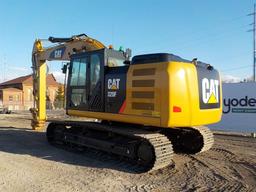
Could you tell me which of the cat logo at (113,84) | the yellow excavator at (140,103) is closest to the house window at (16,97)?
the yellow excavator at (140,103)

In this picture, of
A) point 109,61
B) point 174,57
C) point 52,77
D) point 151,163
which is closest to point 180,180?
point 151,163

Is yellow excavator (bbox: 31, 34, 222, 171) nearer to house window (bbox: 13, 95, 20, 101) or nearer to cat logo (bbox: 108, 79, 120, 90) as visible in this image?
cat logo (bbox: 108, 79, 120, 90)

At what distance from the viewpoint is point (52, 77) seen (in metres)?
90.7

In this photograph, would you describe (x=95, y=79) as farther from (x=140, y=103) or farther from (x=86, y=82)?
(x=140, y=103)

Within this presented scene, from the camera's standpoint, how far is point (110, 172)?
8125 mm

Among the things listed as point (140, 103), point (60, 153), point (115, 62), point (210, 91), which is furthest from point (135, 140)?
point (60, 153)

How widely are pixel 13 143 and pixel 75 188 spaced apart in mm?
5904

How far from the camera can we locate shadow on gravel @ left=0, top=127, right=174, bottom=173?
8.85 metres

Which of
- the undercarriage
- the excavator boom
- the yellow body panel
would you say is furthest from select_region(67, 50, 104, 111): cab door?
the excavator boom

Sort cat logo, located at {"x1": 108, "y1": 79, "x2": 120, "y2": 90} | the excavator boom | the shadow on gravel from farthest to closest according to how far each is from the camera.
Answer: the excavator boom < cat logo, located at {"x1": 108, "y1": 79, "x2": 120, "y2": 90} < the shadow on gravel

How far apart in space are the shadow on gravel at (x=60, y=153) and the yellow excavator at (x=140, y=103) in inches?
10.0

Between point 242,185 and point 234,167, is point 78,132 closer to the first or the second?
point 234,167

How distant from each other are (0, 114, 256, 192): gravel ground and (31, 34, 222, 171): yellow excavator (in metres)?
0.42

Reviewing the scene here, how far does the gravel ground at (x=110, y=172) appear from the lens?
23.1 ft
